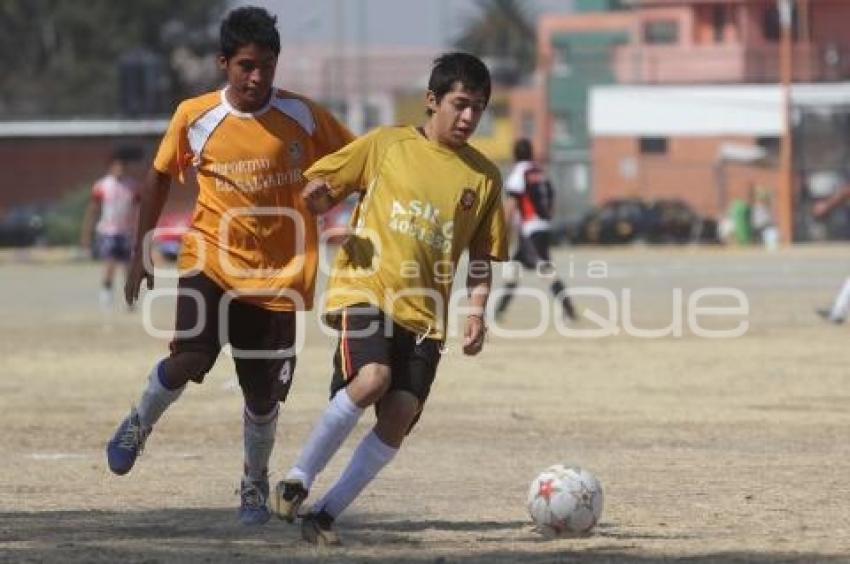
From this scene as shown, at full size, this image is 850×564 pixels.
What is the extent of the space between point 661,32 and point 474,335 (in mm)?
81291

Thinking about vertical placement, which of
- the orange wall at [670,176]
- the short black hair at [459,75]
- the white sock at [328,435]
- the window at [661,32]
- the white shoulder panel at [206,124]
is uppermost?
the window at [661,32]

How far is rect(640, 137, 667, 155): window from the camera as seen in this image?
79812 mm

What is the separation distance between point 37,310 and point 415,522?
19.2m

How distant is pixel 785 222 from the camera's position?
58594 millimetres

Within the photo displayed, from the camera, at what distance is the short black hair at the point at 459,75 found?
836 centimetres

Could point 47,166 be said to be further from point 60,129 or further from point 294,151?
point 294,151

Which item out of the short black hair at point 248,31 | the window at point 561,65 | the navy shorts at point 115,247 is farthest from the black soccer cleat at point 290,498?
the window at point 561,65

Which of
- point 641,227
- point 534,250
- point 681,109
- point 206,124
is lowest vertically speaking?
point 641,227

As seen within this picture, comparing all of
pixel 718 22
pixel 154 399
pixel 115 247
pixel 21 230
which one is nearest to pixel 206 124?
pixel 154 399

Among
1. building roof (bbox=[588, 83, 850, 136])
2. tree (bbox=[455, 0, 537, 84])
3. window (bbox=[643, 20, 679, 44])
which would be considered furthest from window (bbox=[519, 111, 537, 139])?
tree (bbox=[455, 0, 537, 84])

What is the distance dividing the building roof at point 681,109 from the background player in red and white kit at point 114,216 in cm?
4496

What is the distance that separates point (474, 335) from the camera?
336 inches

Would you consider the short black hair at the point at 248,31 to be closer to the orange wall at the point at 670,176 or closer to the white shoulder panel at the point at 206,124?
the white shoulder panel at the point at 206,124

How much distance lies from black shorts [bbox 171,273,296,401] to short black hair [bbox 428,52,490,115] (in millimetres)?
1347
